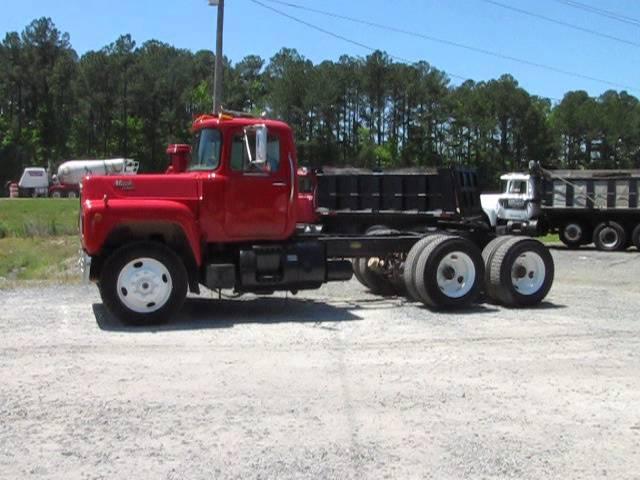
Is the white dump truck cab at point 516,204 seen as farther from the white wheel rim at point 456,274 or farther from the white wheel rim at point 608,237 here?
the white wheel rim at point 456,274

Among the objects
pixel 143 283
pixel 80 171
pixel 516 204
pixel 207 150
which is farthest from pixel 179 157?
pixel 80 171

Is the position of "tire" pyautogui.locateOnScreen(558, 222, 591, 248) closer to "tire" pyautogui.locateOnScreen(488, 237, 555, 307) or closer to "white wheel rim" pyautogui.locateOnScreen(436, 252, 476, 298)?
"tire" pyautogui.locateOnScreen(488, 237, 555, 307)

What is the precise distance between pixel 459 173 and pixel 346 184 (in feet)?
13.4

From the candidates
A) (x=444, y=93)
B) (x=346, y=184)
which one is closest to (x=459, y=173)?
(x=346, y=184)

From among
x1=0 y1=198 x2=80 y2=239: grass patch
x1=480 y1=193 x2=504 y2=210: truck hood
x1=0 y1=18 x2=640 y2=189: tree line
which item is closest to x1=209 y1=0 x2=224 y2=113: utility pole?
x1=0 y1=198 x2=80 y2=239: grass patch

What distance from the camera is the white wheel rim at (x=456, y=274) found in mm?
11828

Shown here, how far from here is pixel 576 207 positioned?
28000 mm

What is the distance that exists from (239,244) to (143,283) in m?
1.46

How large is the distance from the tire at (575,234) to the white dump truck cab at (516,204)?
3.56 ft

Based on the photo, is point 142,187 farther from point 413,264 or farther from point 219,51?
point 219,51

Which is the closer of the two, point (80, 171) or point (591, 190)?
point (591, 190)

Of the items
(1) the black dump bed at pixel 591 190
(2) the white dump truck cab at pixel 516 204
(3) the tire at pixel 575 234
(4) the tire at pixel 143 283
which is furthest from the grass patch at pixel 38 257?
(3) the tire at pixel 575 234

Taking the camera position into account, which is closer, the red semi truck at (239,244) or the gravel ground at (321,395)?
the gravel ground at (321,395)

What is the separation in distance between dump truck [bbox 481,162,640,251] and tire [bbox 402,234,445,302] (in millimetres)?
14705
